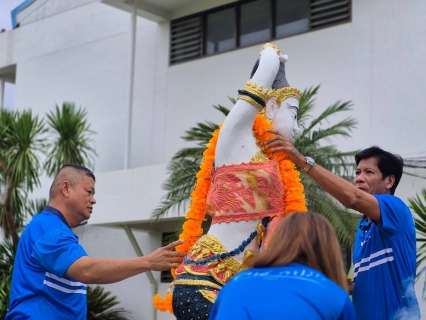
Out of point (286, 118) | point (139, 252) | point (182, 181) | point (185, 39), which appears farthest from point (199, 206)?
point (185, 39)

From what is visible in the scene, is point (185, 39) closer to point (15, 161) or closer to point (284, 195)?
point (15, 161)

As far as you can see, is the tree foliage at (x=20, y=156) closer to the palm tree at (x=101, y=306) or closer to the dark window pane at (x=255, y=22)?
the palm tree at (x=101, y=306)

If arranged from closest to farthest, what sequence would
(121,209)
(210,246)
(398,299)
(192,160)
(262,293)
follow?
(262,293)
(398,299)
(210,246)
(192,160)
(121,209)

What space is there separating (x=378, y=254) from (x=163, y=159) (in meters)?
11.5

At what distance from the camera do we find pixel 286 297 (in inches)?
115

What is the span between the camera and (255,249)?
4809 mm

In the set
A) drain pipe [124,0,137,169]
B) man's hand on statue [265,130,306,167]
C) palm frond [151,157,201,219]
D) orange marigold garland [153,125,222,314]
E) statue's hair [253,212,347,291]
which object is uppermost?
drain pipe [124,0,137,169]

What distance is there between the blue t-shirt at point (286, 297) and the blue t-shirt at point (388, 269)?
4.59 feet

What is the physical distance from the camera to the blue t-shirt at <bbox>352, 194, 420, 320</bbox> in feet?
14.1

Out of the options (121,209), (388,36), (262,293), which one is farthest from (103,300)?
(262,293)

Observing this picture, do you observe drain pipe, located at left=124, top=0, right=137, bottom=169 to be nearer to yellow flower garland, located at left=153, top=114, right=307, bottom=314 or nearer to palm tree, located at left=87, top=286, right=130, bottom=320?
palm tree, located at left=87, top=286, right=130, bottom=320

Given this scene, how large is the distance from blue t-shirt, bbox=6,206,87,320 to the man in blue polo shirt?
1475 mm

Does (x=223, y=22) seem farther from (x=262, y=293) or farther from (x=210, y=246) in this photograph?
(x=262, y=293)

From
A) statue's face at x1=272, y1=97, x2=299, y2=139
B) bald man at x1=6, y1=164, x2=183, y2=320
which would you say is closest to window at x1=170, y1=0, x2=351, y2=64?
statue's face at x1=272, y1=97, x2=299, y2=139
